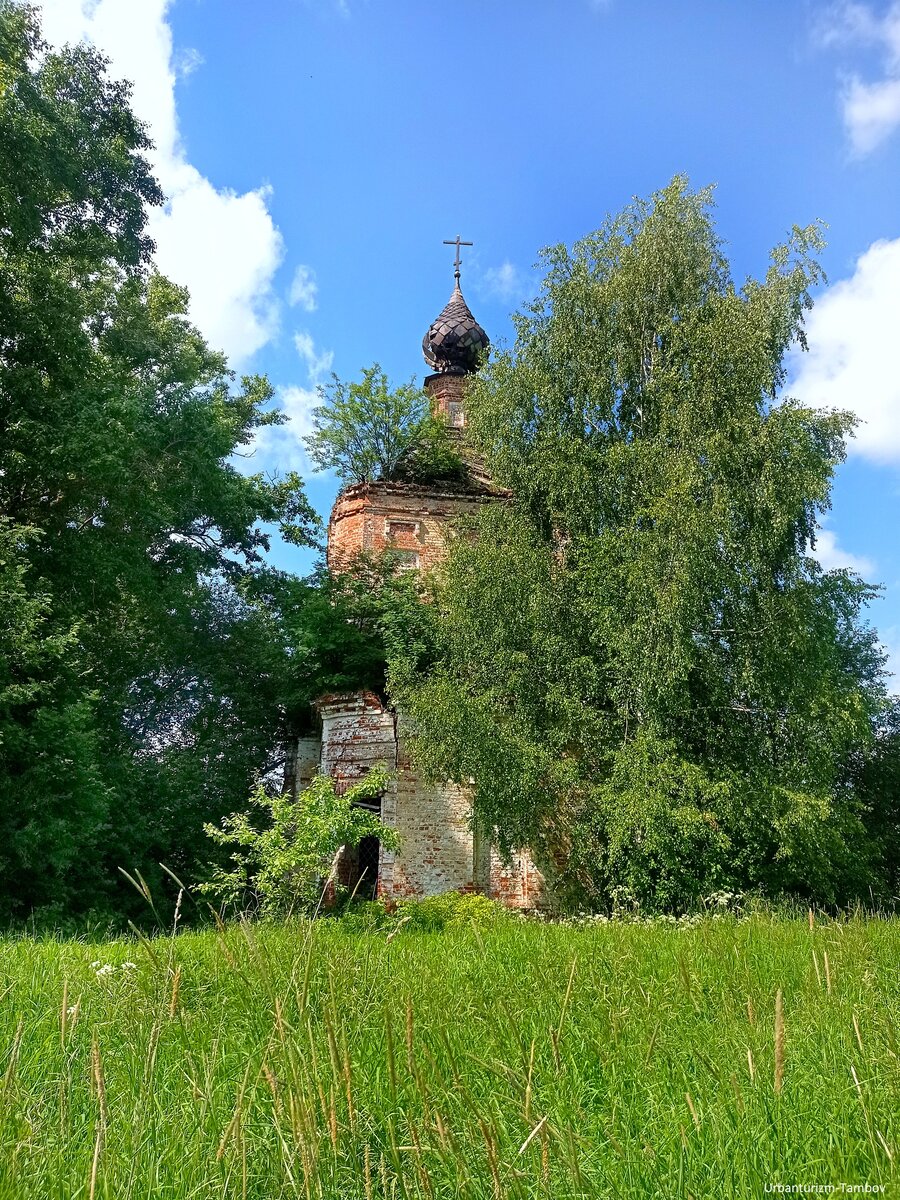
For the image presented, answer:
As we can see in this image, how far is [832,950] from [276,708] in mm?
16437

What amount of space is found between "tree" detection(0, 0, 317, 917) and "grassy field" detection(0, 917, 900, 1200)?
24.1 ft

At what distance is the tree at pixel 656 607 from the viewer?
1266 centimetres

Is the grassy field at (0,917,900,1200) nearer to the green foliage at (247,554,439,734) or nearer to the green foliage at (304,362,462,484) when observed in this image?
the green foliage at (247,554,439,734)

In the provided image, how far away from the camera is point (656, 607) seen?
12.9m

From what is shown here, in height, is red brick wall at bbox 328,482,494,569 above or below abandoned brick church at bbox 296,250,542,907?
above

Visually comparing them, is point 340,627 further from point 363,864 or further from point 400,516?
point 363,864

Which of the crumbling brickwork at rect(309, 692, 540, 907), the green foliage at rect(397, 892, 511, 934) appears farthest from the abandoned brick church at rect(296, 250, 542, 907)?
the green foliage at rect(397, 892, 511, 934)

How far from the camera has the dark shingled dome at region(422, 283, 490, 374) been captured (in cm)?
2798

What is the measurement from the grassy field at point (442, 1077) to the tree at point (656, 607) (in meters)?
7.81

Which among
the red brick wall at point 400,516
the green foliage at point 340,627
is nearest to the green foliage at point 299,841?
the green foliage at point 340,627

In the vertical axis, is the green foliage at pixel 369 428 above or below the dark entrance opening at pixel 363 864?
above

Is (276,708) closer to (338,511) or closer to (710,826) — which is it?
(338,511)

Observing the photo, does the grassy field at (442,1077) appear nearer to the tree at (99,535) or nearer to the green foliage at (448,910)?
the green foliage at (448,910)

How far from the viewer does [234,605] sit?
2044cm
